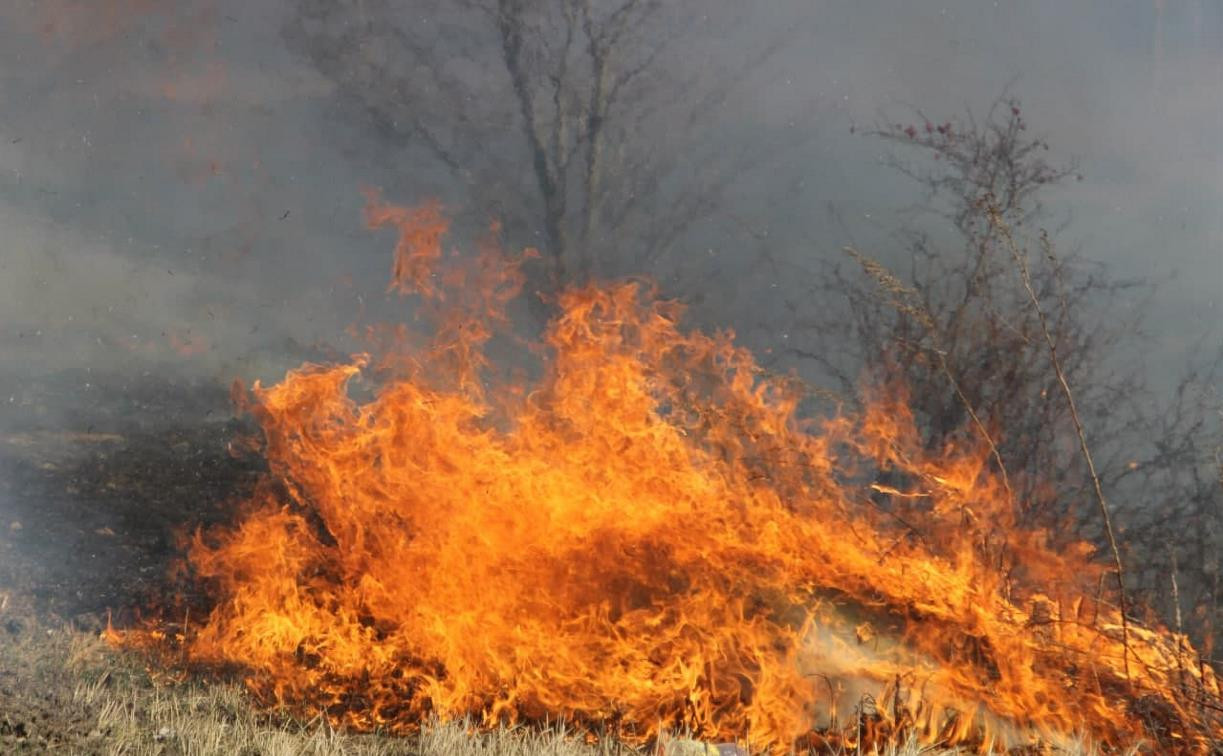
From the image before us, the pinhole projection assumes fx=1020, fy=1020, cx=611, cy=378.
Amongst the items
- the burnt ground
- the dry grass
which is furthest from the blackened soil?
the dry grass

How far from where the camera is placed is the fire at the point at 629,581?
18.6 ft

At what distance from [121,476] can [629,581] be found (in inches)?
303

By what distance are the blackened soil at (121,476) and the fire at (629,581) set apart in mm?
2665

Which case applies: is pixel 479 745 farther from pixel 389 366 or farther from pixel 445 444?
pixel 389 366

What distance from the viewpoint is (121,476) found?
11.4m

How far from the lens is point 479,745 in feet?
17.2

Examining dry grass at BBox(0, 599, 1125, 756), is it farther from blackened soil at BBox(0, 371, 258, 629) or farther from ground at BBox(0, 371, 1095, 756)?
blackened soil at BBox(0, 371, 258, 629)

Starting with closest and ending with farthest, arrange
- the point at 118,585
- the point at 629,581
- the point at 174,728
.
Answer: the point at 174,728 < the point at 629,581 < the point at 118,585

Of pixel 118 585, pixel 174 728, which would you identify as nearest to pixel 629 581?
pixel 174 728

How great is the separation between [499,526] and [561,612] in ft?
2.51

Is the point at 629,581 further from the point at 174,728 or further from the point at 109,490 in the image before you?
the point at 109,490

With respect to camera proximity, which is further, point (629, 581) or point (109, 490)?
point (109, 490)

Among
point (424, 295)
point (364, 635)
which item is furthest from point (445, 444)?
point (424, 295)

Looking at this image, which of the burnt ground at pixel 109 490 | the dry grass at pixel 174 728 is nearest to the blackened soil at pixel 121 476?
the burnt ground at pixel 109 490
